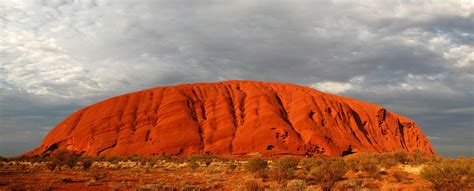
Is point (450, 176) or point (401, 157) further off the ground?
point (450, 176)

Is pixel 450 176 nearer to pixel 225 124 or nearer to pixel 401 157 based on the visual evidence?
pixel 401 157

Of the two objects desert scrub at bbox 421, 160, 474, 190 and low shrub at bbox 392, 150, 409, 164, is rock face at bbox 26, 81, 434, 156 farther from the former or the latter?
desert scrub at bbox 421, 160, 474, 190

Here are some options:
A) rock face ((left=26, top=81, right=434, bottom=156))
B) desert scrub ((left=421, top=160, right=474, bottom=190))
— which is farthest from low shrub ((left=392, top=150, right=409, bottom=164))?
desert scrub ((left=421, top=160, right=474, bottom=190))

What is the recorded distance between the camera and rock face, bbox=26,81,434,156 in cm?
5394

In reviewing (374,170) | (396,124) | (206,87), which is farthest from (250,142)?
(396,124)

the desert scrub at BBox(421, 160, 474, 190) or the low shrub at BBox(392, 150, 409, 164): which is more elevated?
the desert scrub at BBox(421, 160, 474, 190)

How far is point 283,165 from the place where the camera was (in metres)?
21.3

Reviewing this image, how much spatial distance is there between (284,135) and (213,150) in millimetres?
11380

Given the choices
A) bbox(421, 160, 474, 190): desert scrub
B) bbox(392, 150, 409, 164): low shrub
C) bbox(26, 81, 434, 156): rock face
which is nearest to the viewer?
bbox(421, 160, 474, 190): desert scrub

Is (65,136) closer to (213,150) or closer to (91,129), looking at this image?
(91,129)

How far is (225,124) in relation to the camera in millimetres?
58281

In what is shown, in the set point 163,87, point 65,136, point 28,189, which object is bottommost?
point 65,136

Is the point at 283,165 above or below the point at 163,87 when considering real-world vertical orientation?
below

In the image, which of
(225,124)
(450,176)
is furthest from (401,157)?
(225,124)
